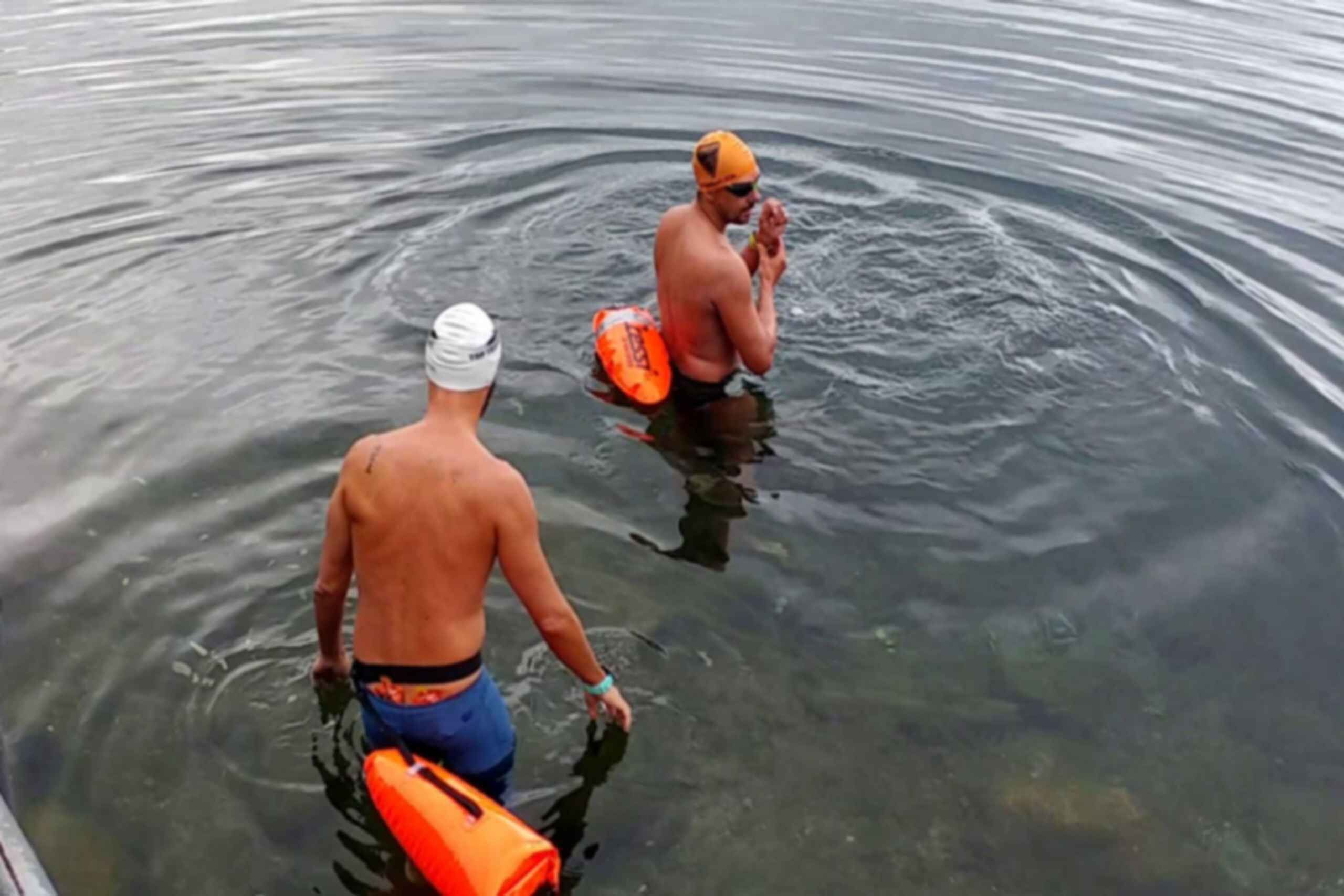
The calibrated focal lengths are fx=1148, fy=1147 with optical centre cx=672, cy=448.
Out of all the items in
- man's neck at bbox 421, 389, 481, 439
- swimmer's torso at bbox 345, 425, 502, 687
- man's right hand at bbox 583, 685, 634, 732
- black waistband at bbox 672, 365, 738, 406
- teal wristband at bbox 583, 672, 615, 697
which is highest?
man's neck at bbox 421, 389, 481, 439

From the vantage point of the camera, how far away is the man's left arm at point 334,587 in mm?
4250

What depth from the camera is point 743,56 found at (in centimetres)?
1758

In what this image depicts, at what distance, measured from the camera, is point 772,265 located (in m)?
7.87

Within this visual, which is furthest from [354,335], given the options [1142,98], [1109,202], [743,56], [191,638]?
[1142,98]

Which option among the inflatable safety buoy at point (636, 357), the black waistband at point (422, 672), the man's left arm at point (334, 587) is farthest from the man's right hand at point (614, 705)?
the inflatable safety buoy at point (636, 357)

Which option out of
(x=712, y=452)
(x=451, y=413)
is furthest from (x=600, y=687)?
(x=712, y=452)

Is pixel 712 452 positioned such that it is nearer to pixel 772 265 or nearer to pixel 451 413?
pixel 772 265

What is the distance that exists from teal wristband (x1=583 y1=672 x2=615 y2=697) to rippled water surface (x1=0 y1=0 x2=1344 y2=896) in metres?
0.72

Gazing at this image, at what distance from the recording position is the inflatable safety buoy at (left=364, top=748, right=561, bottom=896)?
12.8 ft

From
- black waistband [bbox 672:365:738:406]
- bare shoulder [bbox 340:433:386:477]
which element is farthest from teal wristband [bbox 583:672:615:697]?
black waistband [bbox 672:365:738:406]

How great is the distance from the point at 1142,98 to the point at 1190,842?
13873 millimetres

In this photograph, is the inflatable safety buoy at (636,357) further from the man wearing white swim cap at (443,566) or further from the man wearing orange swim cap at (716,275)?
the man wearing white swim cap at (443,566)

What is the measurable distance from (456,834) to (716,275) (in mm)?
4438

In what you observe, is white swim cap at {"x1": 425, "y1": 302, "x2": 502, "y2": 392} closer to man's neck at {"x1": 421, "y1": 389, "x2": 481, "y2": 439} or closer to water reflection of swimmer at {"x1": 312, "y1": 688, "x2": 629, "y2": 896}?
man's neck at {"x1": 421, "y1": 389, "x2": 481, "y2": 439}
